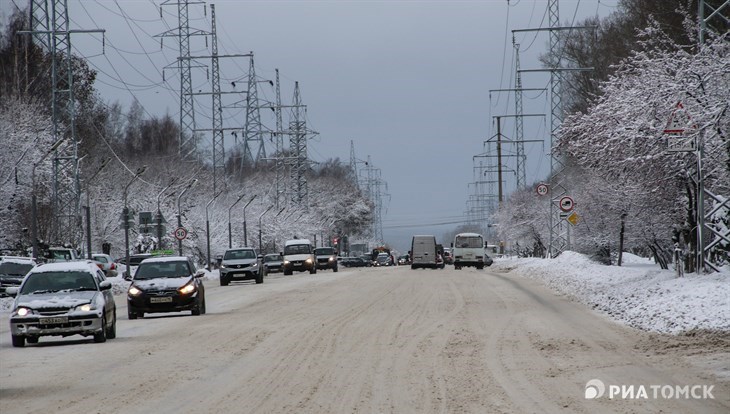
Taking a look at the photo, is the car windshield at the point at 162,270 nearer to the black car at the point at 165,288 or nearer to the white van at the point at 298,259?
the black car at the point at 165,288

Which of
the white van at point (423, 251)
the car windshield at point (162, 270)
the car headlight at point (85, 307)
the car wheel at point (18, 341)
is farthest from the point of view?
the white van at point (423, 251)

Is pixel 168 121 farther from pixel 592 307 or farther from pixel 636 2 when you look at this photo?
pixel 592 307

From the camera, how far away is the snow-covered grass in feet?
68.9

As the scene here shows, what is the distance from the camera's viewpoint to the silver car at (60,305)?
2228cm

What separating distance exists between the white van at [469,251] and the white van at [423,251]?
290 centimetres

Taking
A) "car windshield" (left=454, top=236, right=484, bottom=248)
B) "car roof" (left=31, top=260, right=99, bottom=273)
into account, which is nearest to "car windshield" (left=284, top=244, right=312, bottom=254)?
"car windshield" (left=454, top=236, right=484, bottom=248)

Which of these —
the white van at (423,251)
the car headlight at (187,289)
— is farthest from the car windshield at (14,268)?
the white van at (423,251)

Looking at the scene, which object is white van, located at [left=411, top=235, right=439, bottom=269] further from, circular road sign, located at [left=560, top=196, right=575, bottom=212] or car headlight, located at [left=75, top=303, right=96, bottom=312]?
car headlight, located at [left=75, top=303, right=96, bottom=312]

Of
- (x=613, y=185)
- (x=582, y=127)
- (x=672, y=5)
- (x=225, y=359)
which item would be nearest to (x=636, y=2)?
(x=672, y=5)

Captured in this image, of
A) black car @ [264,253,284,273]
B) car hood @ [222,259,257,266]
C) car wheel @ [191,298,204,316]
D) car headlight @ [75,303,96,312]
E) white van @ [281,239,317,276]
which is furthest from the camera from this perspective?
black car @ [264,253,284,273]

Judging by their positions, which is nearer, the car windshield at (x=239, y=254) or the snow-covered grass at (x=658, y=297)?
the snow-covered grass at (x=658, y=297)

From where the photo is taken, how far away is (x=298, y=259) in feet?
258

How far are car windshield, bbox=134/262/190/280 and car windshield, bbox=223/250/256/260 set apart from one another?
27314 mm

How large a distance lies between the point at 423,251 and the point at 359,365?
73.3 m
